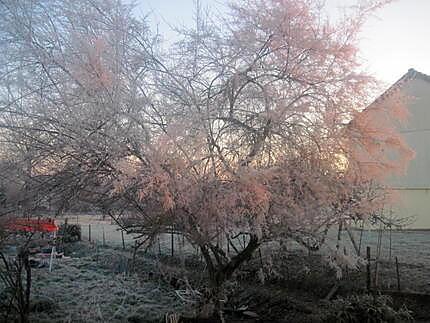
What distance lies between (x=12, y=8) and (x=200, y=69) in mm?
2579

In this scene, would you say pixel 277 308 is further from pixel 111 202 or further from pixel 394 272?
pixel 111 202

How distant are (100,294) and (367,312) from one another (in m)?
5.06

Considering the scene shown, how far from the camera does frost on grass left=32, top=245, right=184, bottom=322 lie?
24.6ft

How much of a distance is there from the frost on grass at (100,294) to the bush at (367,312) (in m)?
2.59

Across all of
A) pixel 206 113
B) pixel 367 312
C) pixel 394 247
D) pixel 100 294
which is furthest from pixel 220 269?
pixel 394 247

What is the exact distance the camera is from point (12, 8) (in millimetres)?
6172

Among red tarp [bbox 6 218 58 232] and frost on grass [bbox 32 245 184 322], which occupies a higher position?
red tarp [bbox 6 218 58 232]

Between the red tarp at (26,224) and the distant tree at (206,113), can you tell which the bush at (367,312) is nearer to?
the distant tree at (206,113)

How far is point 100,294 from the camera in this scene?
9.02 meters

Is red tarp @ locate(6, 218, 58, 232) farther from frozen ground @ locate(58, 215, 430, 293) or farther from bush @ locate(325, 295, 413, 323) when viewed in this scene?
bush @ locate(325, 295, 413, 323)

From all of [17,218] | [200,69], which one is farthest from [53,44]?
[17,218]

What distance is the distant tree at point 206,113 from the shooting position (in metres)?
5.95

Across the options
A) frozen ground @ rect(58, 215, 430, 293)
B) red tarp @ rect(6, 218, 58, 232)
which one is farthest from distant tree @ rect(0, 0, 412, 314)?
frozen ground @ rect(58, 215, 430, 293)

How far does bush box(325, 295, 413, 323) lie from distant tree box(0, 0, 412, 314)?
1099 mm
